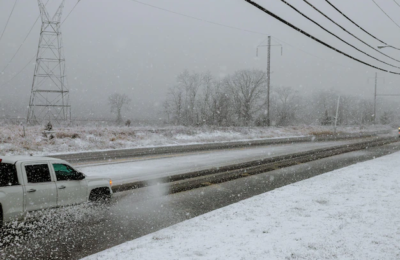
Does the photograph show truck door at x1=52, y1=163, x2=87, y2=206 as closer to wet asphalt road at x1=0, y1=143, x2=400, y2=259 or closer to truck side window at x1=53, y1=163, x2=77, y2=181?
truck side window at x1=53, y1=163, x2=77, y2=181

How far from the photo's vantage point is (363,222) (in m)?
6.83

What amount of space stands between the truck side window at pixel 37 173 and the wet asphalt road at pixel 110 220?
2.43 ft

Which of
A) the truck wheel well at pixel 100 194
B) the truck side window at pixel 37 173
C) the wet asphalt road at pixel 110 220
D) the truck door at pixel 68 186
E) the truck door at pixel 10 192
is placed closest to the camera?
the wet asphalt road at pixel 110 220

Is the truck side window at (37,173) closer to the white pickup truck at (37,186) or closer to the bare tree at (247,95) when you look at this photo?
the white pickup truck at (37,186)

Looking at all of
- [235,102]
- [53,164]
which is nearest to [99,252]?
[53,164]

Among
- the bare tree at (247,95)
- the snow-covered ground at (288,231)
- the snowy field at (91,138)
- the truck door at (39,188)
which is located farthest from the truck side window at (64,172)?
the bare tree at (247,95)

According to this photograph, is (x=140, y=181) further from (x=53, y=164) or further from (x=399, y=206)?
(x=399, y=206)

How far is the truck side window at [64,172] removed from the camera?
699cm

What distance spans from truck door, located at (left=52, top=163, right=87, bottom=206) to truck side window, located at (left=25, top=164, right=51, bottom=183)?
0.81ft

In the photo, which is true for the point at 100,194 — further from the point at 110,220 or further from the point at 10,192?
the point at 10,192

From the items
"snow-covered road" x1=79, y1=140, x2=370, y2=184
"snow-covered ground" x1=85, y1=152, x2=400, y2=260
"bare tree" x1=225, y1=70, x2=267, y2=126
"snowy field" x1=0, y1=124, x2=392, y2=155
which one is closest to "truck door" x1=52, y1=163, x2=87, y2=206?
"snow-covered ground" x1=85, y1=152, x2=400, y2=260

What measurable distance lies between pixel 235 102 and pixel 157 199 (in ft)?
205

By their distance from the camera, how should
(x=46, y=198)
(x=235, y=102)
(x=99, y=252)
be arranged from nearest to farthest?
(x=99, y=252), (x=46, y=198), (x=235, y=102)

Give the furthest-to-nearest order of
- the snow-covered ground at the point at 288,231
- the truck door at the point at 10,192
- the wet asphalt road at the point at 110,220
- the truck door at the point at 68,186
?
the truck door at the point at 68,186 → the truck door at the point at 10,192 → the wet asphalt road at the point at 110,220 → the snow-covered ground at the point at 288,231
